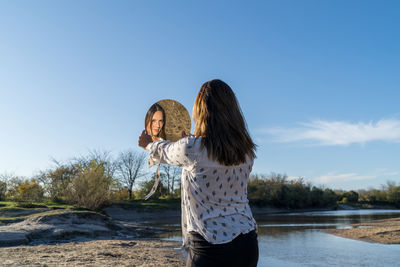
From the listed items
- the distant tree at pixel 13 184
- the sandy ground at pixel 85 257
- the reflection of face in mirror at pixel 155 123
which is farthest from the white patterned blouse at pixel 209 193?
the distant tree at pixel 13 184

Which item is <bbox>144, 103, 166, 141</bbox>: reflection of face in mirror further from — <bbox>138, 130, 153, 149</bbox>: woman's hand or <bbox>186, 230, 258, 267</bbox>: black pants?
<bbox>186, 230, 258, 267</bbox>: black pants

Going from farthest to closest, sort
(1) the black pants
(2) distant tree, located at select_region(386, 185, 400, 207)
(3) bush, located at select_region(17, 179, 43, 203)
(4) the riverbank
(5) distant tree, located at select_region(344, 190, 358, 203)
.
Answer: (5) distant tree, located at select_region(344, 190, 358, 203)
(2) distant tree, located at select_region(386, 185, 400, 207)
(3) bush, located at select_region(17, 179, 43, 203)
(4) the riverbank
(1) the black pants

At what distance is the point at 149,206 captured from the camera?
141 ft

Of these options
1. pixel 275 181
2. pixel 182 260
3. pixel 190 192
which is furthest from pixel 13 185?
pixel 275 181

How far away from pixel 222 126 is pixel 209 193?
0.37 metres

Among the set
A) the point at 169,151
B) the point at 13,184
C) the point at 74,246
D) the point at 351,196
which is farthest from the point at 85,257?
the point at 351,196

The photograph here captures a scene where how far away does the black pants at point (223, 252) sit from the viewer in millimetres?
1702

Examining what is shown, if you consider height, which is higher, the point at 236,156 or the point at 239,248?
the point at 236,156

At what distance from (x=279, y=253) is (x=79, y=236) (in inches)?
328

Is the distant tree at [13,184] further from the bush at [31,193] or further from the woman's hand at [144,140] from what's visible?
the woman's hand at [144,140]

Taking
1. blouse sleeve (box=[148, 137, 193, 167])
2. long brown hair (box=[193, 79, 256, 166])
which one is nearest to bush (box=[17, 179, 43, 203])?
blouse sleeve (box=[148, 137, 193, 167])

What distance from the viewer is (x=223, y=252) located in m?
1.71

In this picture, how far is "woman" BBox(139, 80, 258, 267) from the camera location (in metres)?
1.74

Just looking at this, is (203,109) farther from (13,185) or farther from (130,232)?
(13,185)
